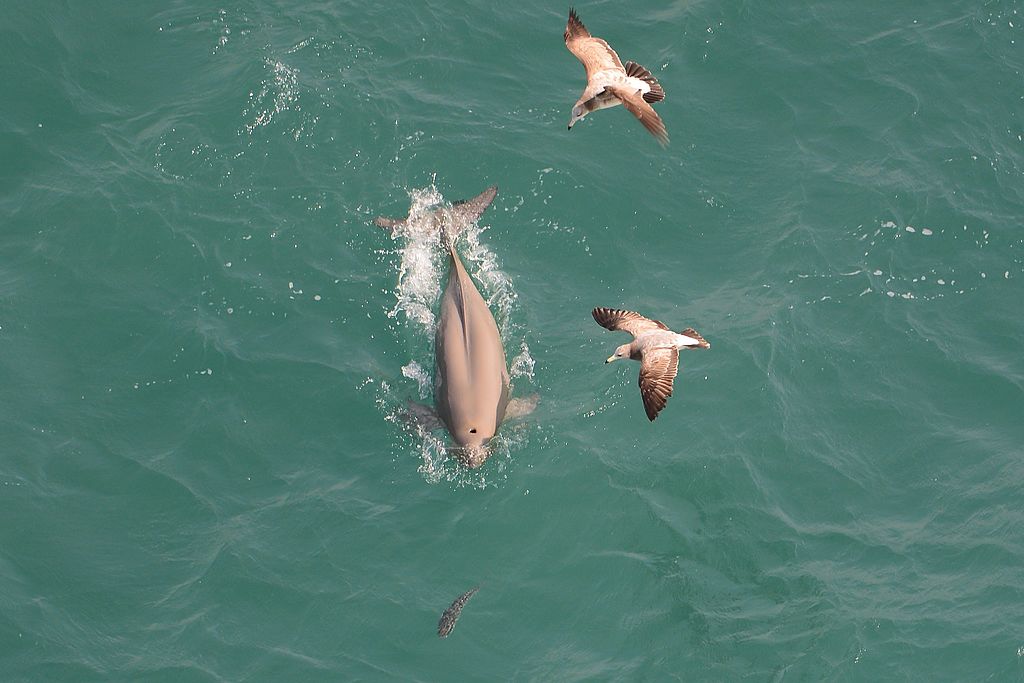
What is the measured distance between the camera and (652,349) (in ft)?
81.7

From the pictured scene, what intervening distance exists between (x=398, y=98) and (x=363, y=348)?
722cm

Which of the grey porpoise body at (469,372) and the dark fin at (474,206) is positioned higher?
the dark fin at (474,206)

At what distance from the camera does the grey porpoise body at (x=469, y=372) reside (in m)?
27.3

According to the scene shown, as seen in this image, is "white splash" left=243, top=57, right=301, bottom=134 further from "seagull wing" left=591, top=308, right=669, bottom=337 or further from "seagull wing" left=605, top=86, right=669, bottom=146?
"seagull wing" left=591, top=308, right=669, bottom=337

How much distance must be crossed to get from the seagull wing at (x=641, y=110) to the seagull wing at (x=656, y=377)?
3.81 metres

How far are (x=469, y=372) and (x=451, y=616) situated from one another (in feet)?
16.0

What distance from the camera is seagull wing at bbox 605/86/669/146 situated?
80.0 feet

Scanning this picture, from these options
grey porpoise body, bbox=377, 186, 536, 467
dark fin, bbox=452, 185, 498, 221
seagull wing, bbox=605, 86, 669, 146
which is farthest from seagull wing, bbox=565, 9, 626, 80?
grey porpoise body, bbox=377, 186, 536, 467

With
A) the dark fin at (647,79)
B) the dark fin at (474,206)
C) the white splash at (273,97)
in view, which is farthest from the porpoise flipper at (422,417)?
the white splash at (273,97)

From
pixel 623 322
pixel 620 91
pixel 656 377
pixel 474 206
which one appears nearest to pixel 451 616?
pixel 656 377

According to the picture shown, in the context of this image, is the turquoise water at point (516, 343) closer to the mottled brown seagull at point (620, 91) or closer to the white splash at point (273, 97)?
the white splash at point (273, 97)

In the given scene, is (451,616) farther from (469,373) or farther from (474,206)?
(474,206)

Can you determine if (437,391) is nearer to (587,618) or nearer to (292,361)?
(292,361)

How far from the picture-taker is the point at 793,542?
27016 mm
